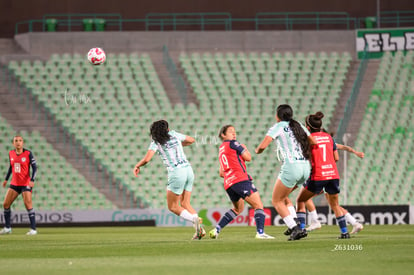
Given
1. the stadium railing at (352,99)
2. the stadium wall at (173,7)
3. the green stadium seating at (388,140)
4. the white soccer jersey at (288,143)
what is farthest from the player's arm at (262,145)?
the stadium wall at (173,7)

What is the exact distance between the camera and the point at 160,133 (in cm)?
1321

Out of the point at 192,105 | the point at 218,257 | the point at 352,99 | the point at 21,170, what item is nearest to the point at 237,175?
the point at 218,257

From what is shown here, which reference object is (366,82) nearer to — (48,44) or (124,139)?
(124,139)

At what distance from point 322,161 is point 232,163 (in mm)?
1475

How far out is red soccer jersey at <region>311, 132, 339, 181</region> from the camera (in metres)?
12.7

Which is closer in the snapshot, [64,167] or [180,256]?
[180,256]

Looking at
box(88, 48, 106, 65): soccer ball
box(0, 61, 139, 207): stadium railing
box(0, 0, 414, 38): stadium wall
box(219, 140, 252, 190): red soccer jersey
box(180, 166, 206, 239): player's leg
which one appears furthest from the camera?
box(0, 0, 414, 38): stadium wall

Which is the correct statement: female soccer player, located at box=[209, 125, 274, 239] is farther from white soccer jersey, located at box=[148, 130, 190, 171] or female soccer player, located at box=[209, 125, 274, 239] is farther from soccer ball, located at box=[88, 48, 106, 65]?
soccer ball, located at box=[88, 48, 106, 65]

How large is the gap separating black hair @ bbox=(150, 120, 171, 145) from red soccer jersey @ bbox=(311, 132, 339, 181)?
2.46 meters

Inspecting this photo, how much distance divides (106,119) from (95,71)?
2431mm

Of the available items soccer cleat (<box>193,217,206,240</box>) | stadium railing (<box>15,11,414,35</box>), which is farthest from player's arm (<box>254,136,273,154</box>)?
stadium railing (<box>15,11,414,35</box>)

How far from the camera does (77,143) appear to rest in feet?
89.8

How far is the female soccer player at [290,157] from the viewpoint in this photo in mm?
12031

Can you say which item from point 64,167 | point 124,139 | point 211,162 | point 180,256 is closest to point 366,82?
point 211,162
